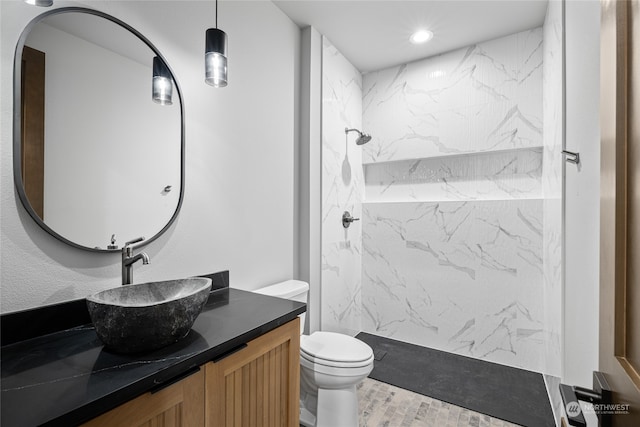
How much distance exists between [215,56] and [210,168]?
548 mm

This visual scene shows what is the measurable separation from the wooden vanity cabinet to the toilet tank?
59cm

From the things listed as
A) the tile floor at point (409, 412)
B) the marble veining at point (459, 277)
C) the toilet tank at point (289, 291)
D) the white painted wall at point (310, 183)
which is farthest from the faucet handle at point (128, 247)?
the marble veining at point (459, 277)

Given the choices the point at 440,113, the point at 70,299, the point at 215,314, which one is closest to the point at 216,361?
the point at 215,314

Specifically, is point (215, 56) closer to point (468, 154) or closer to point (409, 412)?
point (468, 154)

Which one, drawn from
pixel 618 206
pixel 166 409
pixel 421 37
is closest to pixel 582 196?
pixel 618 206

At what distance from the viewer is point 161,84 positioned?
1.38 meters

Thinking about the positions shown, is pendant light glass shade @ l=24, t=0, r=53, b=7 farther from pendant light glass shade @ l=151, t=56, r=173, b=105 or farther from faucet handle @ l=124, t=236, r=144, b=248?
faucet handle @ l=124, t=236, r=144, b=248

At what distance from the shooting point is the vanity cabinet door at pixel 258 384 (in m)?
0.94

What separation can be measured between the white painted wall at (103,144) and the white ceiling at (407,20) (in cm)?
134

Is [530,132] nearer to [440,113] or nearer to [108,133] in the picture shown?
[440,113]

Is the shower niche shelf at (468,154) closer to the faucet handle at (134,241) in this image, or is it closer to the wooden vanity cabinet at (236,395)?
the wooden vanity cabinet at (236,395)

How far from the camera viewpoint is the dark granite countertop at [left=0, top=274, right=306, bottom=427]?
64 centimetres

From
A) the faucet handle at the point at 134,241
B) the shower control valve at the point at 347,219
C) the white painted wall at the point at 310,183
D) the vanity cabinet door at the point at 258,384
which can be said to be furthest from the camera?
the shower control valve at the point at 347,219

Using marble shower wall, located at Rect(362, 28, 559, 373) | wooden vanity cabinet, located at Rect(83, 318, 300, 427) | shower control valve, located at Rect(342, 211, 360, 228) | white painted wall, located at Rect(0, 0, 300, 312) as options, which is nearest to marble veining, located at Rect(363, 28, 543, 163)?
marble shower wall, located at Rect(362, 28, 559, 373)
